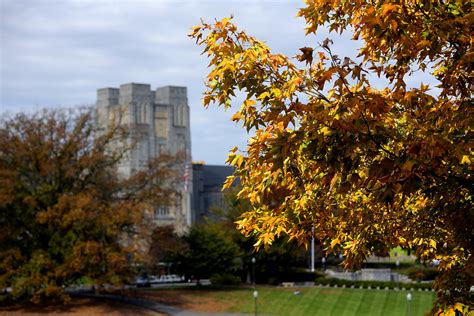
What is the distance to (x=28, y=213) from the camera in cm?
4950

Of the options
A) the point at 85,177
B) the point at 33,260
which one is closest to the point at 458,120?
the point at 33,260

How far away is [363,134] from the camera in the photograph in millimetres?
7500

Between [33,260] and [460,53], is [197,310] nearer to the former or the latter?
[33,260]

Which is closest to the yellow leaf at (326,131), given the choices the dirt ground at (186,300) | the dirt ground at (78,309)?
the dirt ground at (78,309)

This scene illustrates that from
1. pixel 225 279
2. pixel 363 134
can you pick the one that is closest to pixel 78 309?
pixel 225 279

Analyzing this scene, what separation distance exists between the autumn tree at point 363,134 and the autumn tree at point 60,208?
124 ft

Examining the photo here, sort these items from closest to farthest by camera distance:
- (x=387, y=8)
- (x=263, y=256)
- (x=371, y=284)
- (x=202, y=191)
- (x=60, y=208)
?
1. (x=387, y=8)
2. (x=60, y=208)
3. (x=371, y=284)
4. (x=263, y=256)
5. (x=202, y=191)

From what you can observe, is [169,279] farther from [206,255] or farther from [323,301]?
[323,301]

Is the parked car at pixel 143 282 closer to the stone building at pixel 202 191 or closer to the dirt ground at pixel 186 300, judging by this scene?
the dirt ground at pixel 186 300

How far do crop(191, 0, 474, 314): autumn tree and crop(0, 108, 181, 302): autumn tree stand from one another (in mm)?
37693

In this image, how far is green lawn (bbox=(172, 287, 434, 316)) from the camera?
48.3m

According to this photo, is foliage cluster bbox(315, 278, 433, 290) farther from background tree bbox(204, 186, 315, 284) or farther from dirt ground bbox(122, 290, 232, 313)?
dirt ground bbox(122, 290, 232, 313)

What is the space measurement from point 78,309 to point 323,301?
15.2m

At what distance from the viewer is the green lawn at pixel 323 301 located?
48.3m
